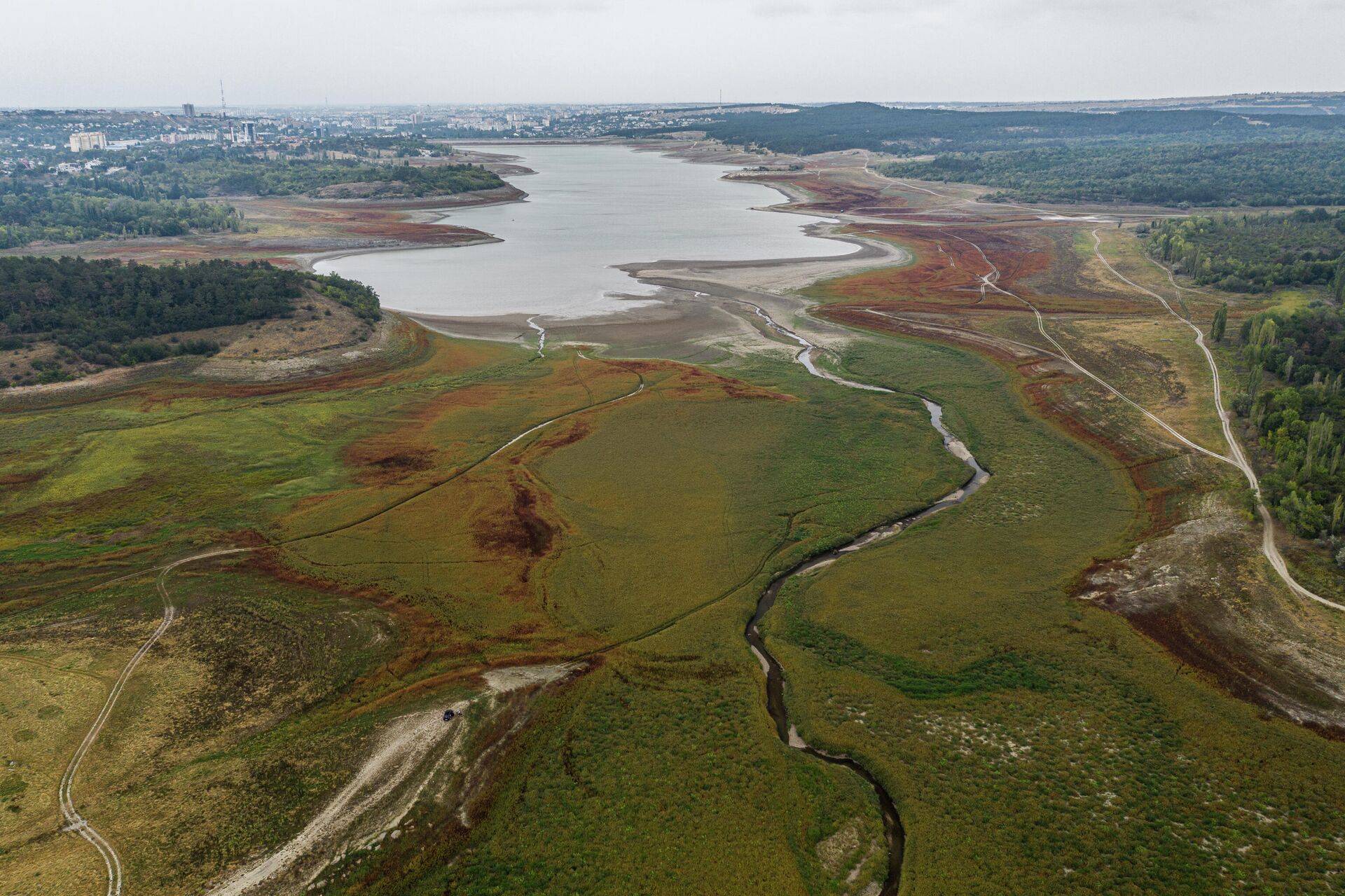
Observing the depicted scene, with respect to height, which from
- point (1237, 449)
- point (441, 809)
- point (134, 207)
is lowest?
point (441, 809)

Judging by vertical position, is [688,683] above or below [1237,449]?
below

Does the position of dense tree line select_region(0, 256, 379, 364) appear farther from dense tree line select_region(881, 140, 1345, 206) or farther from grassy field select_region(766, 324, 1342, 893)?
dense tree line select_region(881, 140, 1345, 206)

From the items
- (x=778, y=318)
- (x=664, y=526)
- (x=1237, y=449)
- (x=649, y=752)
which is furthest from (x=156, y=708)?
(x=778, y=318)

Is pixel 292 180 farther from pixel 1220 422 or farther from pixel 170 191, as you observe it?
pixel 1220 422

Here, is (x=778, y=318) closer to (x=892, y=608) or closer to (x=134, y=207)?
(x=892, y=608)

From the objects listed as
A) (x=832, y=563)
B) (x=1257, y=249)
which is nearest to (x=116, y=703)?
(x=832, y=563)

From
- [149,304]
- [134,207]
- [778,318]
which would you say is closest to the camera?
[149,304]
